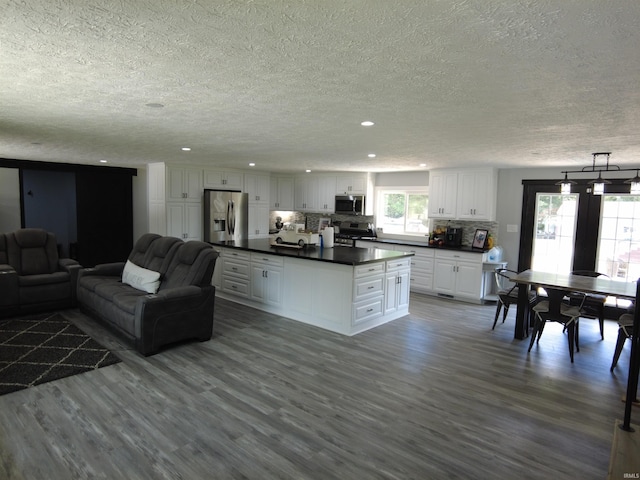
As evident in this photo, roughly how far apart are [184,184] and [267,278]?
8.87 ft

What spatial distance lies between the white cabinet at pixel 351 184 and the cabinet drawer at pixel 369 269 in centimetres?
311

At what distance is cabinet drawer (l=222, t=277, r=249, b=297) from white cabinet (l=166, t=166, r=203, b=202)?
181cm

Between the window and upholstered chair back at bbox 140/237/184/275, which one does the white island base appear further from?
the window

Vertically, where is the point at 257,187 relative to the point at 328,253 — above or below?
above

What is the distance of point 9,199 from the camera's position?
772 centimetres

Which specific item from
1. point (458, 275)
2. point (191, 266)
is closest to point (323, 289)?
point (191, 266)

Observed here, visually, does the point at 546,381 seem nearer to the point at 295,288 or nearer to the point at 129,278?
the point at 295,288

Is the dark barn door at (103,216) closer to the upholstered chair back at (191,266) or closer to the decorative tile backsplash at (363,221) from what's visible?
the decorative tile backsplash at (363,221)

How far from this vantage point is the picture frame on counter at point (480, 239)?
664 cm

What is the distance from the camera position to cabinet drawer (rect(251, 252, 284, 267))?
17.7 feet

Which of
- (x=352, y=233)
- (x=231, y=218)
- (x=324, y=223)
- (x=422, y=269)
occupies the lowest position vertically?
(x=422, y=269)

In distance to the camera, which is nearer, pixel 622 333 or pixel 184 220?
pixel 622 333

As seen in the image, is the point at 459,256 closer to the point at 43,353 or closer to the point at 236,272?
the point at 236,272

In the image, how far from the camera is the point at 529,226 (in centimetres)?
646
